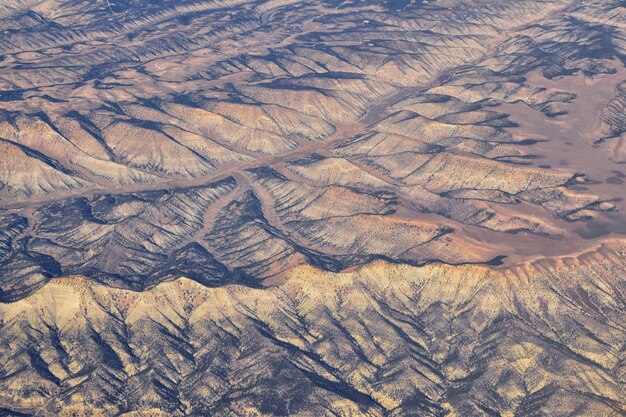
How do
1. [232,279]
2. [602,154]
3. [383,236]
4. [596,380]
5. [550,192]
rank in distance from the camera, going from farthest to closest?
[602,154] < [550,192] < [383,236] < [232,279] < [596,380]

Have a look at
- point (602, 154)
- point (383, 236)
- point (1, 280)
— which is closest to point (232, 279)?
point (383, 236)

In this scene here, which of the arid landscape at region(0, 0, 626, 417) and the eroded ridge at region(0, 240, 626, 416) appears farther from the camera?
the arid landscape at region(0, 0, 626, 417)

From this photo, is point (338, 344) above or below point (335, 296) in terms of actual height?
below

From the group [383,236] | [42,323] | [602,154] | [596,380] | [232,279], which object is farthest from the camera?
[602,154]

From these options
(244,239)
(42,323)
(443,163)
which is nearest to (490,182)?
(443,163)

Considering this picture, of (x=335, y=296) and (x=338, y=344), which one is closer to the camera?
(x=338, y=344)

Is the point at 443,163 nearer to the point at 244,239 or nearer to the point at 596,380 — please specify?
the point at 244,239

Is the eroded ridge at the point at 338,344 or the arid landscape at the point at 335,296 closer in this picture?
the eroded ridge at the point at 338,344

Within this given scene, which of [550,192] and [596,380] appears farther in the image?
[550,192]

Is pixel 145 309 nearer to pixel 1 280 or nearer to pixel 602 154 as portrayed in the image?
pixel 1 280
